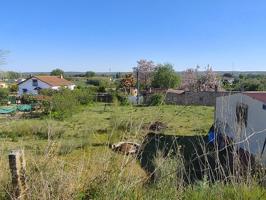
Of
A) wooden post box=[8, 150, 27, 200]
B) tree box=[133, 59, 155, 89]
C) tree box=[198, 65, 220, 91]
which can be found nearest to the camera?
wooden post box=[8, 150, 27, 200]

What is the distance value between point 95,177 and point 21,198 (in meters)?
0.55

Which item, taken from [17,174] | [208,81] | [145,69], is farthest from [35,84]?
[17,174]

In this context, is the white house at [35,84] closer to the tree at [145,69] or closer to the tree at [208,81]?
the tree at [145,69]

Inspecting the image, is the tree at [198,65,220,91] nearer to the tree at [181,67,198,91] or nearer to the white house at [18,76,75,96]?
the tree at [181,67,198,91]

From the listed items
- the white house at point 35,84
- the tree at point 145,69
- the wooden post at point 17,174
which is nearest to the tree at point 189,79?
the tree at point 145,69

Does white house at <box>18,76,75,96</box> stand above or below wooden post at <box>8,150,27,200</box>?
below

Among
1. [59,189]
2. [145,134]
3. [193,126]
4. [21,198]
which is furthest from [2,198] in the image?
[193,126]

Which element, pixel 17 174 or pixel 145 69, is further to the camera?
pixel 145 69

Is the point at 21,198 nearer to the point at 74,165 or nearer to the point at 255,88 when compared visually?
the point at 74,165

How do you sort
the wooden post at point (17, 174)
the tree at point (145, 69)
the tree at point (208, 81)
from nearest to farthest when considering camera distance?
the wooden post at point (17, 174) → the tree at point (208, 81) → the tree at point (145, 69)

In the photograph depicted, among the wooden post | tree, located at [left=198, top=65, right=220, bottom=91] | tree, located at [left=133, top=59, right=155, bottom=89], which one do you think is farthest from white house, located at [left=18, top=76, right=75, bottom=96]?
the wooden post

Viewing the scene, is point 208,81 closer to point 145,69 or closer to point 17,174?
point 145,69

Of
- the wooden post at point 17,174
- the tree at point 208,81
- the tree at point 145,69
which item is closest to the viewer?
the wooden post at point 17,174

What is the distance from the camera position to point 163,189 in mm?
2623
